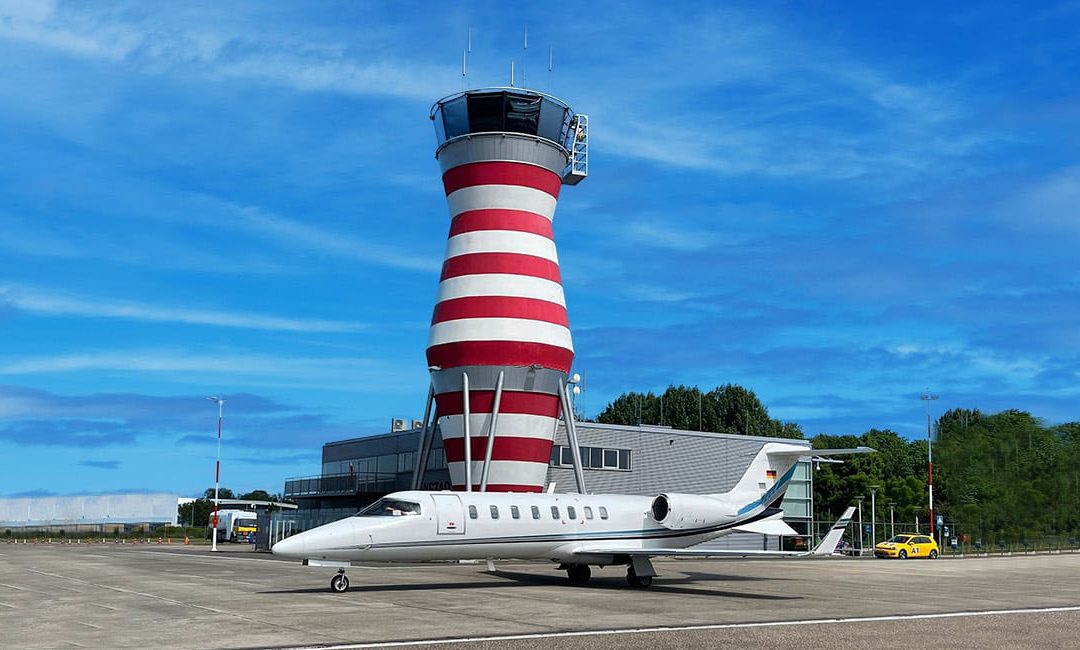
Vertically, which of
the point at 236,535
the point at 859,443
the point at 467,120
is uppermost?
the point at 467,120

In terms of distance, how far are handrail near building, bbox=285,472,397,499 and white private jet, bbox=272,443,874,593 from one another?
25134mm

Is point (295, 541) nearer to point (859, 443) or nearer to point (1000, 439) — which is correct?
point (859, 443)

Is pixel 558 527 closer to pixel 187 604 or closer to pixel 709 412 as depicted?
pixel 187 604

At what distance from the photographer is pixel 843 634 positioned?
16.5m

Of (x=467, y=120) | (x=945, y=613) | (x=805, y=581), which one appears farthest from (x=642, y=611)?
(x=467, y=120)

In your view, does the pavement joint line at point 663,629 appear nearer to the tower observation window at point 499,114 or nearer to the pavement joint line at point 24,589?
the pavement joint line at point 24,589

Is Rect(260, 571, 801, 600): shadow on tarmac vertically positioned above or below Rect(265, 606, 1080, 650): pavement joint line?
below

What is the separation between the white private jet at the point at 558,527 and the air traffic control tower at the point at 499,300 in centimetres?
1044

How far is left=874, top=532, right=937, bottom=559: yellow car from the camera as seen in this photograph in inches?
2176

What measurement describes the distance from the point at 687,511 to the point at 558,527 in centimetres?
455

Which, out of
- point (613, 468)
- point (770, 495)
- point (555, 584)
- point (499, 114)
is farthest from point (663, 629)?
point (613, 468)

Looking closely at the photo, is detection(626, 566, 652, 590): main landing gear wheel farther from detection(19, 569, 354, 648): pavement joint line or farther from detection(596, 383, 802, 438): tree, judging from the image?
detection(596, 383, 802, 438): tree

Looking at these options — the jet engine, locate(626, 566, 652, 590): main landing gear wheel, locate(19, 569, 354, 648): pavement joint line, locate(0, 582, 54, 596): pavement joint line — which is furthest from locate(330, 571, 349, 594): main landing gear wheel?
the jet engine

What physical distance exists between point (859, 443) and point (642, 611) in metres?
93.2
